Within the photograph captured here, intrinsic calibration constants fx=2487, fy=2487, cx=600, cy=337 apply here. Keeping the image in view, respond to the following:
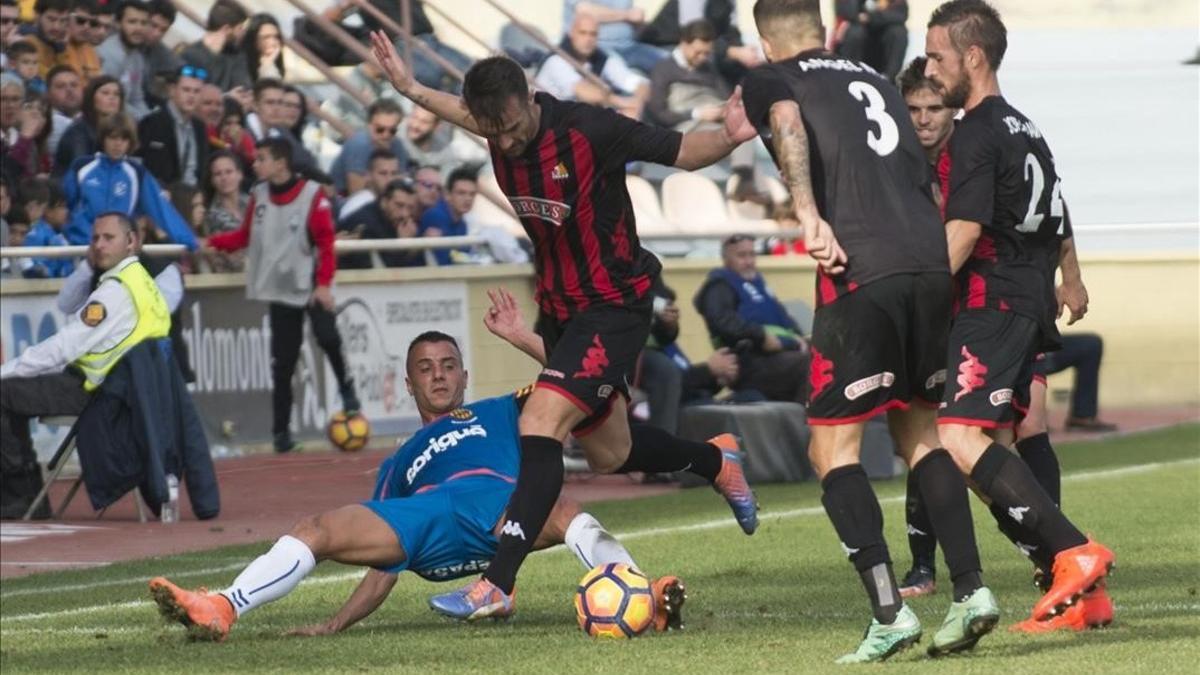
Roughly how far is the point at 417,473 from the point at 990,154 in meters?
2.37

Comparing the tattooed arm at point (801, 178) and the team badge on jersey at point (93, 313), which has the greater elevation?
the tattooed arm at point (801, 178)

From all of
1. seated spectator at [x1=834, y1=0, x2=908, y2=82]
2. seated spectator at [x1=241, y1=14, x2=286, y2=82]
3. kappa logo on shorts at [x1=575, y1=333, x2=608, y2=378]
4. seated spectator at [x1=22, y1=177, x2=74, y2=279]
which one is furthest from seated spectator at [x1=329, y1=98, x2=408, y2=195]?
kappa logo on shorts at [x1=575, y1=333, x2=608, y2=378]

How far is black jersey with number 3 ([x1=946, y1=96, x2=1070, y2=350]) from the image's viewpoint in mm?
8141

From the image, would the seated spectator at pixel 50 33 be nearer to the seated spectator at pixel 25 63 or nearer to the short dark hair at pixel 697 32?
the seated spectator at pixel 25 63

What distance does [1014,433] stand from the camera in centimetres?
915

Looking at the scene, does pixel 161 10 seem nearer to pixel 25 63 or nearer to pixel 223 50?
pixel 223 50

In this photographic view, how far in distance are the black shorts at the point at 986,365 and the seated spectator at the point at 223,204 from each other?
36.3ft

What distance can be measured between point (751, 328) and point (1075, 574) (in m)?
9.53

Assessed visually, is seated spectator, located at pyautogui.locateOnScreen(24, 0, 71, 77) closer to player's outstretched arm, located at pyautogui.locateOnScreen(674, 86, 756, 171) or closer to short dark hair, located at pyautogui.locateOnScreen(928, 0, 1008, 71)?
player's outstretched arm, located at pyautogui.locateOnScreen(674, 86, 756, 171)

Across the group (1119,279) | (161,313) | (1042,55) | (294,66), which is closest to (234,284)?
(161,313)

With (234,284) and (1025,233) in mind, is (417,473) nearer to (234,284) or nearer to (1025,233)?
(1025,233)

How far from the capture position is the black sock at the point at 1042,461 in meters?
9.62

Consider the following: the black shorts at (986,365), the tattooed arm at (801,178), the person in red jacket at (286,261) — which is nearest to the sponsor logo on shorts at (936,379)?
the black shorts at (986,365)

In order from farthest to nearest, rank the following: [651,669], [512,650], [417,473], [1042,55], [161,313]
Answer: [1042,55] < [161,313] < [417,473] < [512,650] < [651,669]
